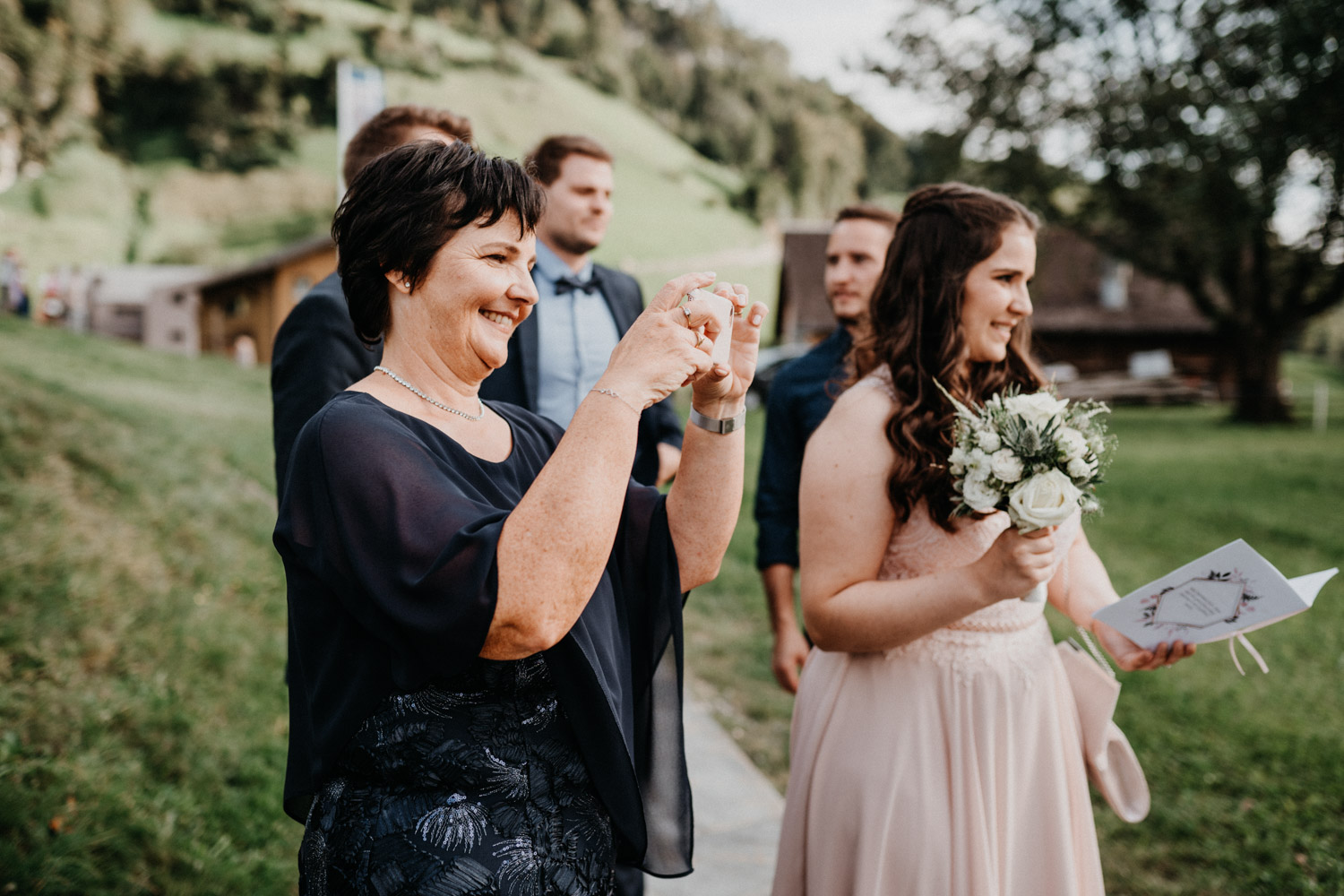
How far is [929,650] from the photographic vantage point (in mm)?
2307

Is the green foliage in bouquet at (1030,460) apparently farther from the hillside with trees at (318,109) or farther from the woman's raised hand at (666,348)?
the hillside with trees at (318,109)

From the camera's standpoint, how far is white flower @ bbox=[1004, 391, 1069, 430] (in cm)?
199

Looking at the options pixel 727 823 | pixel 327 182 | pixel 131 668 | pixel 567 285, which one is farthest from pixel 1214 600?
pixel 327 182

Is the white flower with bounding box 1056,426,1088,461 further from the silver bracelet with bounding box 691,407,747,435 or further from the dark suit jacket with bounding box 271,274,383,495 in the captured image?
the dark suit jacket with bounding box 271,274,383,495

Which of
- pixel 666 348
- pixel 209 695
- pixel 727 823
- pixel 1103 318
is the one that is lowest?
pixel 727 823

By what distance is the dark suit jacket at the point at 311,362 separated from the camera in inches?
95.9

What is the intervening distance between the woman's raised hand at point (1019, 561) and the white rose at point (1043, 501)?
5cm

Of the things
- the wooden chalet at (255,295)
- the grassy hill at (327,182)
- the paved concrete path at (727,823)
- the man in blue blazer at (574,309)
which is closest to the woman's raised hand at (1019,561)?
the grassy hill at (327,182)

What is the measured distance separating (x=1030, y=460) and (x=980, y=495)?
0.43ft

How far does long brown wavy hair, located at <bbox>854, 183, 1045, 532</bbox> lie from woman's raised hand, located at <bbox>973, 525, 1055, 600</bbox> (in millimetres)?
279

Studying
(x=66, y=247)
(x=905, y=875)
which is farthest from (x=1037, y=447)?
(x=66, y=247)

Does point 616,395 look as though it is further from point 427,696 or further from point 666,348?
point 427,696

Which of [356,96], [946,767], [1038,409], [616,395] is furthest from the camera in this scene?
[356,96]

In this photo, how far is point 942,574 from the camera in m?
2.10
